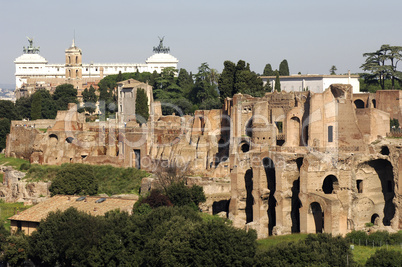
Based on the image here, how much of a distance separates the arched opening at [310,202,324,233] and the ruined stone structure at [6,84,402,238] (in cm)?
5

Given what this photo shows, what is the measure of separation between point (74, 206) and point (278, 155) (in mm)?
11268

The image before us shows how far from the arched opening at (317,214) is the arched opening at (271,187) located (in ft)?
10.4

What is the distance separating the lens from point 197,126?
56.6 meters

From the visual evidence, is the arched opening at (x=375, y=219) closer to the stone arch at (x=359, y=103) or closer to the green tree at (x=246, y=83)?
the stone arch at (x=359, y=103)

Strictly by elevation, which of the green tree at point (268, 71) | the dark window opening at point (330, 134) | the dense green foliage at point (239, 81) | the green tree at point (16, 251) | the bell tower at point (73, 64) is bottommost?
the green tree at point (16, 251)

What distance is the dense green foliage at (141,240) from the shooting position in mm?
35031

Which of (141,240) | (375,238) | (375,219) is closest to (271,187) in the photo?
(375,219)

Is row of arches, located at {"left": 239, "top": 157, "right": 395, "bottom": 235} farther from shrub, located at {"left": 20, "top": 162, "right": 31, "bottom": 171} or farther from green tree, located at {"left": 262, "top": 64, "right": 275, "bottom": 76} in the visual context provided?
green tree, located at {"left": 262, "top": 64, "right": 275, "bottom": 76}

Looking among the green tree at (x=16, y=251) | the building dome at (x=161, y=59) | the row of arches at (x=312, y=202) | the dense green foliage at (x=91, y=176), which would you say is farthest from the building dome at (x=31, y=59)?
the green tree at (x=16, y=251)

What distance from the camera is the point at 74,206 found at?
147ft

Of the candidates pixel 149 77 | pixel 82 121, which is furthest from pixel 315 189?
pixel 149 77

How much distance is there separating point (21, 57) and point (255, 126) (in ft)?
251

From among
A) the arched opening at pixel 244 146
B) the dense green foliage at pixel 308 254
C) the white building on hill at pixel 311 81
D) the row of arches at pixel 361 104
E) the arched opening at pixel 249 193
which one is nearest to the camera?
the dense green foliage at pixel 308 254

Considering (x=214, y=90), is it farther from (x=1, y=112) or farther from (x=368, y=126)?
(x=368, y=126)
